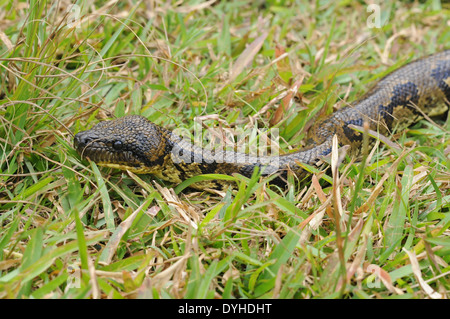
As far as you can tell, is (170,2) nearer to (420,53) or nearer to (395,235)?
(420,53)

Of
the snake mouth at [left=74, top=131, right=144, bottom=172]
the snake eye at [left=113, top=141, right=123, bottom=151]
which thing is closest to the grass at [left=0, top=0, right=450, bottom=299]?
the snake mouth at [left=74, top=131, right=144, bottom=172]

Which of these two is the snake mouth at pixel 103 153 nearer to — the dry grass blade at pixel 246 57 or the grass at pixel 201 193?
the grass at pixel 201 193

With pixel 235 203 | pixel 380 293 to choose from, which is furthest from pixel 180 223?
pixel 380 293

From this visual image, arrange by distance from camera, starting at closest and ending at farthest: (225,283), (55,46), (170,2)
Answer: (225,283)
(55,46)
(170,2)

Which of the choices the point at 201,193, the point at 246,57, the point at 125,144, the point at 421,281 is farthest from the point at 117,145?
the point at 421,281

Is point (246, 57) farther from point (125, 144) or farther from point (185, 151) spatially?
point (125, 144)

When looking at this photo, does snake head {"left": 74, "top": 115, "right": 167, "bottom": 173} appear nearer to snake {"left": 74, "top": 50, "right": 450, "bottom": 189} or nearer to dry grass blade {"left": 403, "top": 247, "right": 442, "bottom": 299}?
snake {"left": 74, "top": 50, "right": 450, "bottom": 189}
